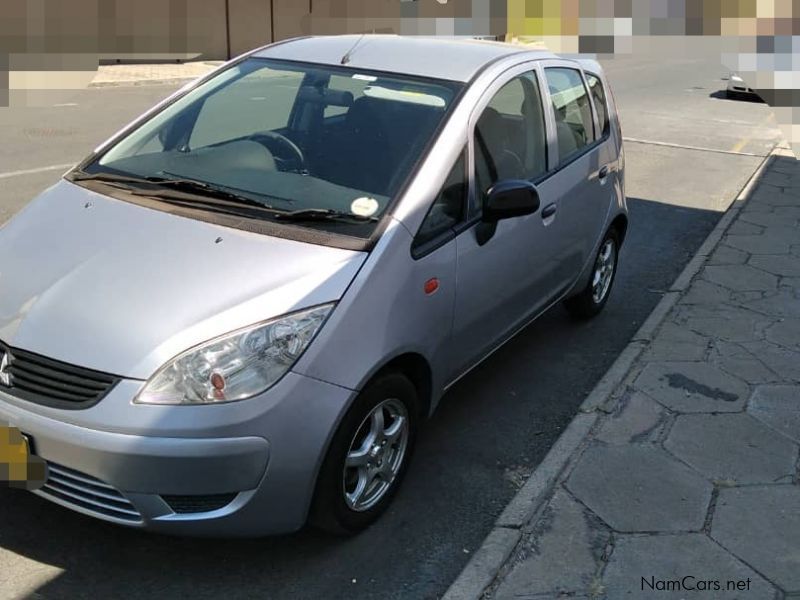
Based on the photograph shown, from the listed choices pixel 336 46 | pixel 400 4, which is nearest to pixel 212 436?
pixel 336 46

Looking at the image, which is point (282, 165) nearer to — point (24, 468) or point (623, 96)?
point (24, 468)

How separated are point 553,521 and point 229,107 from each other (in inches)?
97.2

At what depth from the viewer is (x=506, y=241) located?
3.97m

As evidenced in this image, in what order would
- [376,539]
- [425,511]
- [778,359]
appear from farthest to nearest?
[778,359] < [425,511] < [376,539]

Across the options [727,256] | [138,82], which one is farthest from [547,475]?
[138,82]

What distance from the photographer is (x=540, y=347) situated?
5285mm

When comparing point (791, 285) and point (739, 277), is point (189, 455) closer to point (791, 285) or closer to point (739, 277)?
point (739, 277)

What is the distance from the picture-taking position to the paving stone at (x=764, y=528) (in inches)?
126

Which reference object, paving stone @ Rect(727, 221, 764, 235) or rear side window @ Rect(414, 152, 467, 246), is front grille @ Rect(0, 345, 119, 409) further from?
paving stone @ Rect(727, 221, 764, 235)

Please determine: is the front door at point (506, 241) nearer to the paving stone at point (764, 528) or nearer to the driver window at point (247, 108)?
the driver window at point (247, 108)

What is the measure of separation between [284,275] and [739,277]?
15.1 feet

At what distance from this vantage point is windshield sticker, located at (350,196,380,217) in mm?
3397

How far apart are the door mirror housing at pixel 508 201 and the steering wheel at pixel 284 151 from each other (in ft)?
2.62

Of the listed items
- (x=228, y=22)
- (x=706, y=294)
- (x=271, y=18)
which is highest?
(x=271, y=18)
